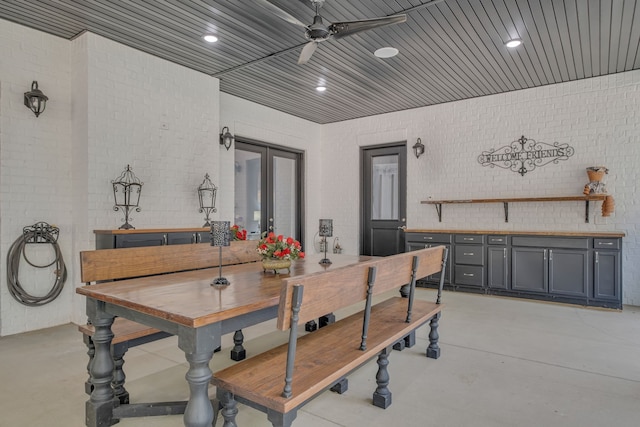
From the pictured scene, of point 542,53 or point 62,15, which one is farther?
point 542,53

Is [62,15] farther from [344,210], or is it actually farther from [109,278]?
[344,210]

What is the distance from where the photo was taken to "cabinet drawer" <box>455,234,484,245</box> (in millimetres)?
5461


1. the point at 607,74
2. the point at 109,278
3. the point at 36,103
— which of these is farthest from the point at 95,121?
the point at 607,74

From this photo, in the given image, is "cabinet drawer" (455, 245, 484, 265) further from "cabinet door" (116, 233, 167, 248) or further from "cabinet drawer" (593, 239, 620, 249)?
"cabinet door" (116, 233, 167, 248)

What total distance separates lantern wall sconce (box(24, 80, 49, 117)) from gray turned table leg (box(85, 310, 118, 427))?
9.45 feet

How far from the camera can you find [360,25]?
9.64 feet

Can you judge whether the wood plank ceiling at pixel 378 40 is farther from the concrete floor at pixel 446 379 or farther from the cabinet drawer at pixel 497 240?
the concrete floor at pixel 446 379

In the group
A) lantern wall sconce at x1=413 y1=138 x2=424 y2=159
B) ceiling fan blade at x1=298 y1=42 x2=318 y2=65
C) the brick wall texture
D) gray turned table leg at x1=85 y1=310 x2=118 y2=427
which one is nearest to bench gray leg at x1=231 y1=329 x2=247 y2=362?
gray turned table leg at x1=85 y1=310 x2=118 y2=427

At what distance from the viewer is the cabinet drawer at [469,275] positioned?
5.46 meters

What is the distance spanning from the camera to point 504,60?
4.55 m

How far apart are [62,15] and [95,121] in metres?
0.98

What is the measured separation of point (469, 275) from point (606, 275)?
1618 millimetres

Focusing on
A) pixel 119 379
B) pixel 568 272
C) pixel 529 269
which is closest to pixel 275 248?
pixel 119 379

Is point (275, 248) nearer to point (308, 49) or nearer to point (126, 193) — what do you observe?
point (308, 49)
